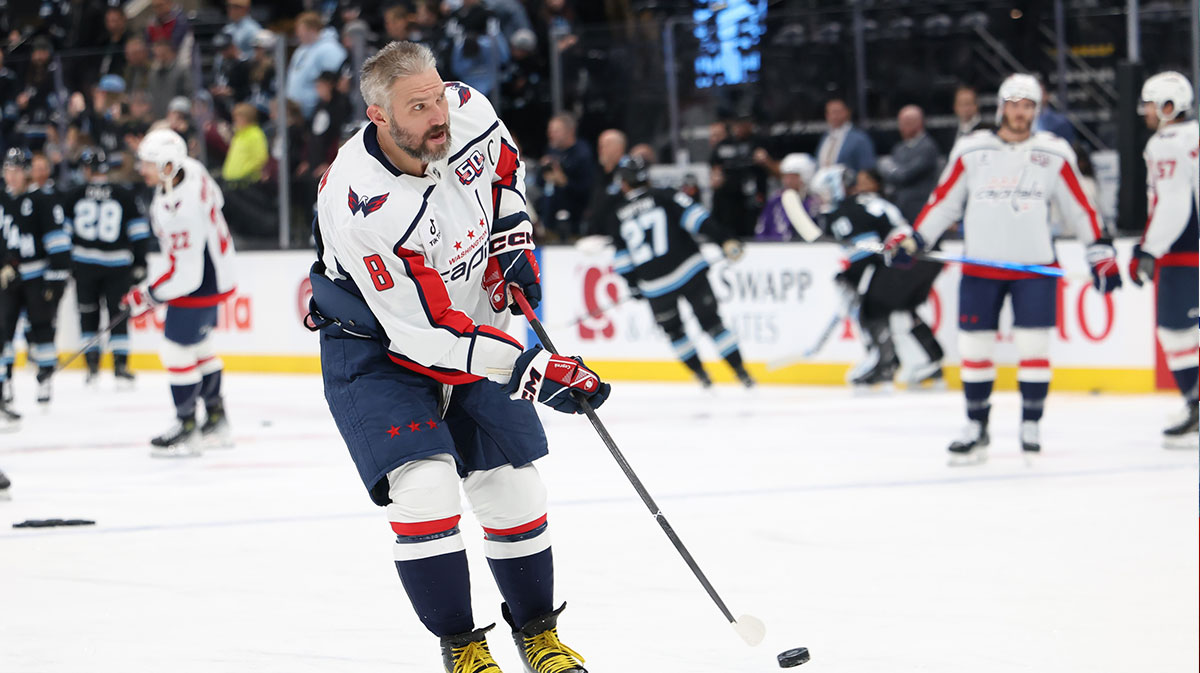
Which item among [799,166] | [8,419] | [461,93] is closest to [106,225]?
[8,419]

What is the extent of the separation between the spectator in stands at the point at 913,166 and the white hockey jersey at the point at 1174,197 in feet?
9.17

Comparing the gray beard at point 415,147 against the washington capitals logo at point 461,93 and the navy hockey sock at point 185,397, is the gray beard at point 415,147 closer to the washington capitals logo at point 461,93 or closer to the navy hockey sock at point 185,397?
the washington capitals logo at point 461,93

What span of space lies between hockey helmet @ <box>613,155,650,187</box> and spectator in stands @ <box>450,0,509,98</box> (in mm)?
1682

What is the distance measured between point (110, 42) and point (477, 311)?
35.8 ft

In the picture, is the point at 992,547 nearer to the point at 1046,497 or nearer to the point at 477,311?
the point at 1046,497

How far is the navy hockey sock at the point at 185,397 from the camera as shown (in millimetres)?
7148

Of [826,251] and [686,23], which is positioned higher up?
[686,23]

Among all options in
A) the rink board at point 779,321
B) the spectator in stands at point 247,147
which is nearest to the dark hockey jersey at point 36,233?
the spectator in stands at point 247,147

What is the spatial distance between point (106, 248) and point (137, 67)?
222cm

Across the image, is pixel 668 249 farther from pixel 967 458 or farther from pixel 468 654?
pixel 468 654

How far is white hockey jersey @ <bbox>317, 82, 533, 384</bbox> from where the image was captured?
9.73ft

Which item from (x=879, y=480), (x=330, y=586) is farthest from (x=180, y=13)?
(x=330, y=586)

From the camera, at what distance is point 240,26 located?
12180mm

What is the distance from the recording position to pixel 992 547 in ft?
15.4
